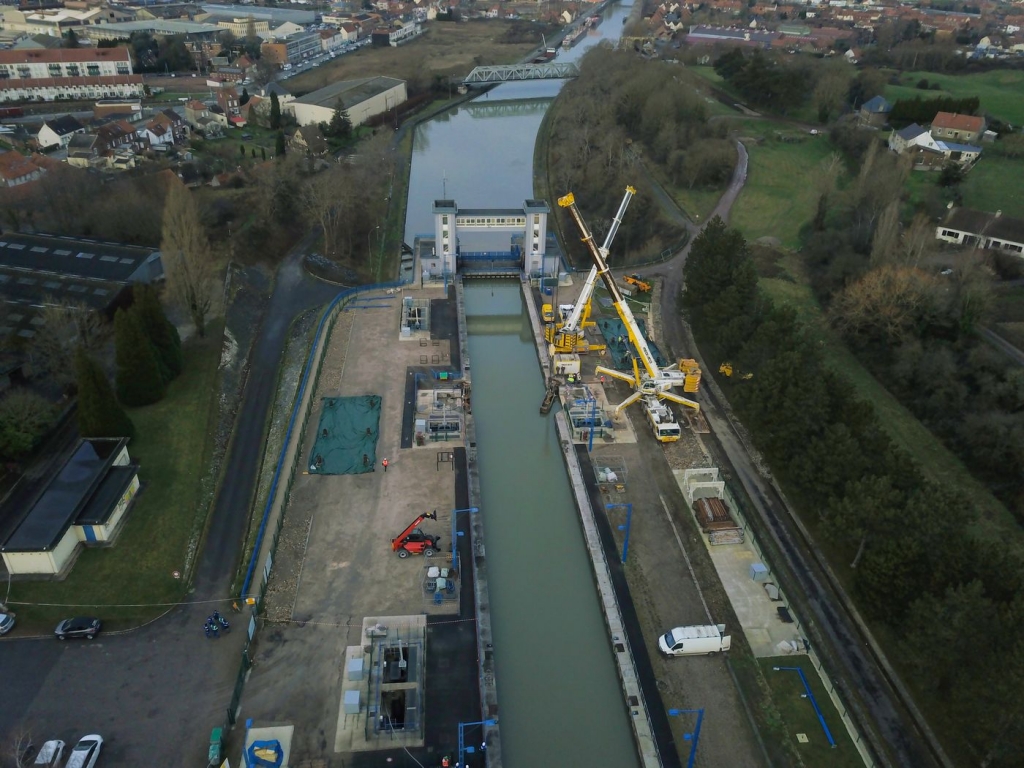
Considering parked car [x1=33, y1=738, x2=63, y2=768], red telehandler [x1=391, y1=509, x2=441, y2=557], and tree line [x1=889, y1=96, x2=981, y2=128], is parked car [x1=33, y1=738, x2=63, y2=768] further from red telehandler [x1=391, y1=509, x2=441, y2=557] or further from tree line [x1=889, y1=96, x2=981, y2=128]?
tree line [x1=889, y1=96, x2=981, y2=128]

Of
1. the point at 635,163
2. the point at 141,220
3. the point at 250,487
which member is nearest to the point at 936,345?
the point at 250,487

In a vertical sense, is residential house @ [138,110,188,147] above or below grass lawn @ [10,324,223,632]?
above

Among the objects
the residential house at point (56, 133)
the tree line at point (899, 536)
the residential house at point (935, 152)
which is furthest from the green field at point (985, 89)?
the residential house at point (56, 133)

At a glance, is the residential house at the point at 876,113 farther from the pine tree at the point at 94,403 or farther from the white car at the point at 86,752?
the white car at the point at 86,752

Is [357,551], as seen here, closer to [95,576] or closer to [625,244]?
[95,576]

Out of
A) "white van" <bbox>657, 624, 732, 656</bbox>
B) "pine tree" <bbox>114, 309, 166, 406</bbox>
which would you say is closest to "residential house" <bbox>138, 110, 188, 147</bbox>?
"pine tree" <bbox>114, 309, 166, 406</bbox>

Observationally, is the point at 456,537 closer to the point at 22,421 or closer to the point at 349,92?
the point at 22,421

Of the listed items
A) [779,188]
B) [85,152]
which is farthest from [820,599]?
[85,152]
